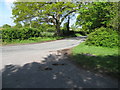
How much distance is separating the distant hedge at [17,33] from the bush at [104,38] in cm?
1010

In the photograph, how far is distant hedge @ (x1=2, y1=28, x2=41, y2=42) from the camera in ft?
47.1

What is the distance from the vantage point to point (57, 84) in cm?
333

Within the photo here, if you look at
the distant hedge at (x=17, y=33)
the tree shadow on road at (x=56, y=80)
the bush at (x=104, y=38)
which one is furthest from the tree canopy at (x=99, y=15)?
the tree shadow on road at (x=56, y=80)

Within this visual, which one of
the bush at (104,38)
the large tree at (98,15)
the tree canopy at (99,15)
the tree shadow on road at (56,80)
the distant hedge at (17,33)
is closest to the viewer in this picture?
the tree shadow on road at (56,80)

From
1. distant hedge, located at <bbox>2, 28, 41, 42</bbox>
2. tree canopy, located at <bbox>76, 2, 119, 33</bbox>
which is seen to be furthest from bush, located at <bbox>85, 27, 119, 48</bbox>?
distant hedge, located at <bbox>2, 28, 41, 42</bbox>

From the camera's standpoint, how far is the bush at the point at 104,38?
29.3 feet

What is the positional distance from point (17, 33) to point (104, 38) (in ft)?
38.8

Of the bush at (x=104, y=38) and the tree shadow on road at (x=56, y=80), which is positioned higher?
the bush at (x=104, y=38)

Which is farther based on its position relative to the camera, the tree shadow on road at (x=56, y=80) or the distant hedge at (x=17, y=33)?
the distant hedge at (x=17, y=33)

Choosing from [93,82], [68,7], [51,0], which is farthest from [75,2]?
[93,82]

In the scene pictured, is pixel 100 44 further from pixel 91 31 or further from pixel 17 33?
pixel 17 33

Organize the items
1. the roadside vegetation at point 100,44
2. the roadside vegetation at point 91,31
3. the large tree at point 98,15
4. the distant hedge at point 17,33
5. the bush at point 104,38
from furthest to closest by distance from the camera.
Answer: the distant hedge at point 17,33, the large tree at point 98,15, the bush at point 104,38, the roadside vegetation at point 91,31, the roadside vegetation at point 100,44

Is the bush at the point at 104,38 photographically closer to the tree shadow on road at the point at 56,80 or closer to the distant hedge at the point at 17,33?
the tree shadow on road at the point at 56,80

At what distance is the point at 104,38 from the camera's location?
939cm
